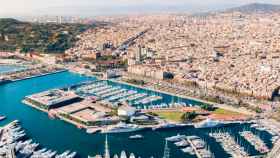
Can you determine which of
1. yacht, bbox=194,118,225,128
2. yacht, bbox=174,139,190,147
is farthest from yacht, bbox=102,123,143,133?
yacht, bbox=194,118,225,128

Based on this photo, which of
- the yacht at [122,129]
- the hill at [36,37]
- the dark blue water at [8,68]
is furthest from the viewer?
the hill at [36,37]

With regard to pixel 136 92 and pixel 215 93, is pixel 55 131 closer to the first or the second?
pixel 136 92

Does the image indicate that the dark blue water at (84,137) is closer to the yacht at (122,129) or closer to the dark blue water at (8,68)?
the yacht at (122,129)

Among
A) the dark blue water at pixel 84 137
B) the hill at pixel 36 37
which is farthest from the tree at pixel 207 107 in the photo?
the hill at pixel 36 37

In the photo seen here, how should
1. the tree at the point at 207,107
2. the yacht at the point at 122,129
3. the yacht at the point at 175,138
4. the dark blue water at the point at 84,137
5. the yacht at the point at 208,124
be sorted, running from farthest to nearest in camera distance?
the tree at the point at 207,107, the yacht at the point at 208,124, the yacht at the point at 122,129, the yacht at the point at 175,138, the dark blue water at the point at 84,137

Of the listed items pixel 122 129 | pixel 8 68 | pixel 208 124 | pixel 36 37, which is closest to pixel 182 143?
pixel 208 124

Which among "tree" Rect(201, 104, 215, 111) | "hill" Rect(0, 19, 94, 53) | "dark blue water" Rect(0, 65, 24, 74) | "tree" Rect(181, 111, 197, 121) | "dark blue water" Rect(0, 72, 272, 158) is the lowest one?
"dark blue water" Rect(0, 72, 272, 158)

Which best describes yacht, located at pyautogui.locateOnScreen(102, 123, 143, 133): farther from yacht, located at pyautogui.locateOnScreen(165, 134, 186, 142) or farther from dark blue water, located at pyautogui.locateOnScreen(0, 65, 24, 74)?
dark blue water, located at pyautogui.locateOnScreen(0, 65, 24, 74)

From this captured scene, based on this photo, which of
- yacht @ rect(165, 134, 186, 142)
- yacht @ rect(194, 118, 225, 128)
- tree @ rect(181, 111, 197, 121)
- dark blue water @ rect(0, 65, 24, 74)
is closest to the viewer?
yacht @ rect(165, 134, 186, 142)

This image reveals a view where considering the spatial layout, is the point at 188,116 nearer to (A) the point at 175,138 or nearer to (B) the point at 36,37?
(A) the point at 175,138
